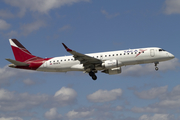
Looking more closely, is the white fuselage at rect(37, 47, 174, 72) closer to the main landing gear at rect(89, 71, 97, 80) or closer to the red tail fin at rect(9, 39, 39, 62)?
the main landing gear at rect(89, 71, 97, 80)

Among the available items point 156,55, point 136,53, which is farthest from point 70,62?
point 156,55

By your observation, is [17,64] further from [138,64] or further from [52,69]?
[138,64]

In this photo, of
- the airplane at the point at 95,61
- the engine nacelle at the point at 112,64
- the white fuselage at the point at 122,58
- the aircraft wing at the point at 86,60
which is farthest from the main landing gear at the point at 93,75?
the engine nacelle at the point at 112,64

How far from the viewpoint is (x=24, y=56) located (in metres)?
62.2

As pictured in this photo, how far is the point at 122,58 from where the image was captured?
55.6 metres

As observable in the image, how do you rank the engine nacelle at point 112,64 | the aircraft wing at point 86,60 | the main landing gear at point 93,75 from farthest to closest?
the main landing gear at point 93,75
the engine nacelle at point 112,64
the aircraft wing at point 86,60

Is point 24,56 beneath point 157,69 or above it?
above

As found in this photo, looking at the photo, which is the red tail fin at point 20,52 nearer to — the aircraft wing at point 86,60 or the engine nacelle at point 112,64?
the aircraft wing at point 86,60

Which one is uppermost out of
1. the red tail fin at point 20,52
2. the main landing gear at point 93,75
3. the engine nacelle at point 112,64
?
the red tail fin at point 20,52

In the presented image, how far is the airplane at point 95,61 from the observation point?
55.5 metres

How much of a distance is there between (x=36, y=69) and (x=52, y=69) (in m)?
3.37

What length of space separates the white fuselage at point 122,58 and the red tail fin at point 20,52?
5.78 meters

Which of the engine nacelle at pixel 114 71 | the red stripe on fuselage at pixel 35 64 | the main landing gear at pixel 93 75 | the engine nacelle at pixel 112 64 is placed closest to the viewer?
the engine nacelle at pixel 112 64

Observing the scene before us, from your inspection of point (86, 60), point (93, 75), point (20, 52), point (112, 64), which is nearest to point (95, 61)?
point (86, 60)
